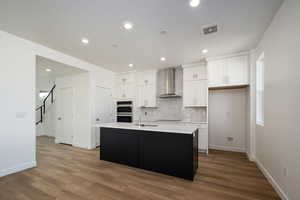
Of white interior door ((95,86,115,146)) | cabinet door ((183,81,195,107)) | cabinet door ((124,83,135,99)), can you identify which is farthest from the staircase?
cabinet door ((183,81,195,107))

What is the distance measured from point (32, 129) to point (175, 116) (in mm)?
4132

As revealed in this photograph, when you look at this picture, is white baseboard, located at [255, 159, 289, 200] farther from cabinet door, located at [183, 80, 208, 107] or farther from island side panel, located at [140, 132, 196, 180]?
cabinet door, located at [183, 80, 208, 107]

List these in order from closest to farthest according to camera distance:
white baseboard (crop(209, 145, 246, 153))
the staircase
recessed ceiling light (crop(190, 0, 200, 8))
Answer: recessed ceiling light (crop(190, 0, 200, 8)) → white baseboard (crop(209, 145, 246, 153)) → the staircase

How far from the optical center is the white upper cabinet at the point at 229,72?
358cm

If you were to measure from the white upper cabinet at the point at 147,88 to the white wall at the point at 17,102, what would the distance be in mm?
3097

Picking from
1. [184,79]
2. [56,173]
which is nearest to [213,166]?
[184,79]

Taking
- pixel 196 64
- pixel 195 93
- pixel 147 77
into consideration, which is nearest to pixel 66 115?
pixel 147 77

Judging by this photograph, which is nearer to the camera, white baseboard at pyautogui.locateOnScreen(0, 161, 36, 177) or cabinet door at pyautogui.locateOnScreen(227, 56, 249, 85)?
white baseboard at pyautogui.locateOnScreen(0, 161, 36, 177)

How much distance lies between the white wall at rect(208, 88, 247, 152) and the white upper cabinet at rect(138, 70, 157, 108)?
205 centimetres

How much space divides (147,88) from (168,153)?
295cm

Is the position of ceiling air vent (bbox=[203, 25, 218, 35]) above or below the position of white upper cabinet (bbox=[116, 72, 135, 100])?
above

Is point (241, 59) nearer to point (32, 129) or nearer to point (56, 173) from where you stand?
point (56, 173)

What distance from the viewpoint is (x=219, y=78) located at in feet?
12.6

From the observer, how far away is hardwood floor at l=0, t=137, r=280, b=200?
6.59ft
